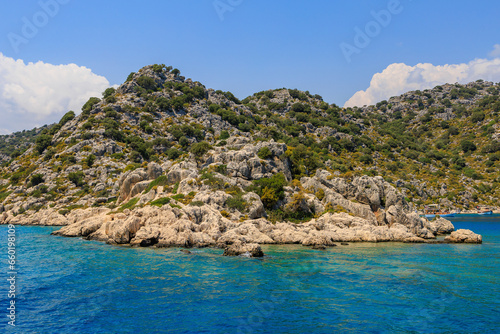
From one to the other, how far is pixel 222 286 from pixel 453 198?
4814 inches

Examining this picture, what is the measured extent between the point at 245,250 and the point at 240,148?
43.9 metres

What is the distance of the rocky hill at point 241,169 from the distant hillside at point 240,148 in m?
0.51

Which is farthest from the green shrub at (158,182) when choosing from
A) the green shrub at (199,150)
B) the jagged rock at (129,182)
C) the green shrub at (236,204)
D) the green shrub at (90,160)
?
the green shrub at (90,160)

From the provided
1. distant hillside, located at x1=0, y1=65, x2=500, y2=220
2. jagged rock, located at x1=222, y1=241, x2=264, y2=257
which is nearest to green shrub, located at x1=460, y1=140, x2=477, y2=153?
distant hillside, located at x1=0, y1=65, x2=500, y2=220

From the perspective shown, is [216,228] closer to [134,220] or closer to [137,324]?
[134,220]

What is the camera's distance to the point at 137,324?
18.0 m

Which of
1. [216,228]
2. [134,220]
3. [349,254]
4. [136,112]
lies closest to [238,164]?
[216,228]

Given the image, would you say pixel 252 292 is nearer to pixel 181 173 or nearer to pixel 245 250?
pixel 245 250

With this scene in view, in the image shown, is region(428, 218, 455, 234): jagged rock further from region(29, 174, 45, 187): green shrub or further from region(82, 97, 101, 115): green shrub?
region(82, 97, 101, 115): green shrub

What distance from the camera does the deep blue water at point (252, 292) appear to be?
1838 centimetres

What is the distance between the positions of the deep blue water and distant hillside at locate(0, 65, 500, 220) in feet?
77.8

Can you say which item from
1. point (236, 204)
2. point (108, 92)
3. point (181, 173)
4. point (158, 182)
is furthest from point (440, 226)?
point (108, 92)

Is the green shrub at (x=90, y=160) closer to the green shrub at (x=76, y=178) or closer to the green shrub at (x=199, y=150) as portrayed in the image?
the green shrub at (x=76, y=178)

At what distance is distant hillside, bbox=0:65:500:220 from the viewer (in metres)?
73.6
